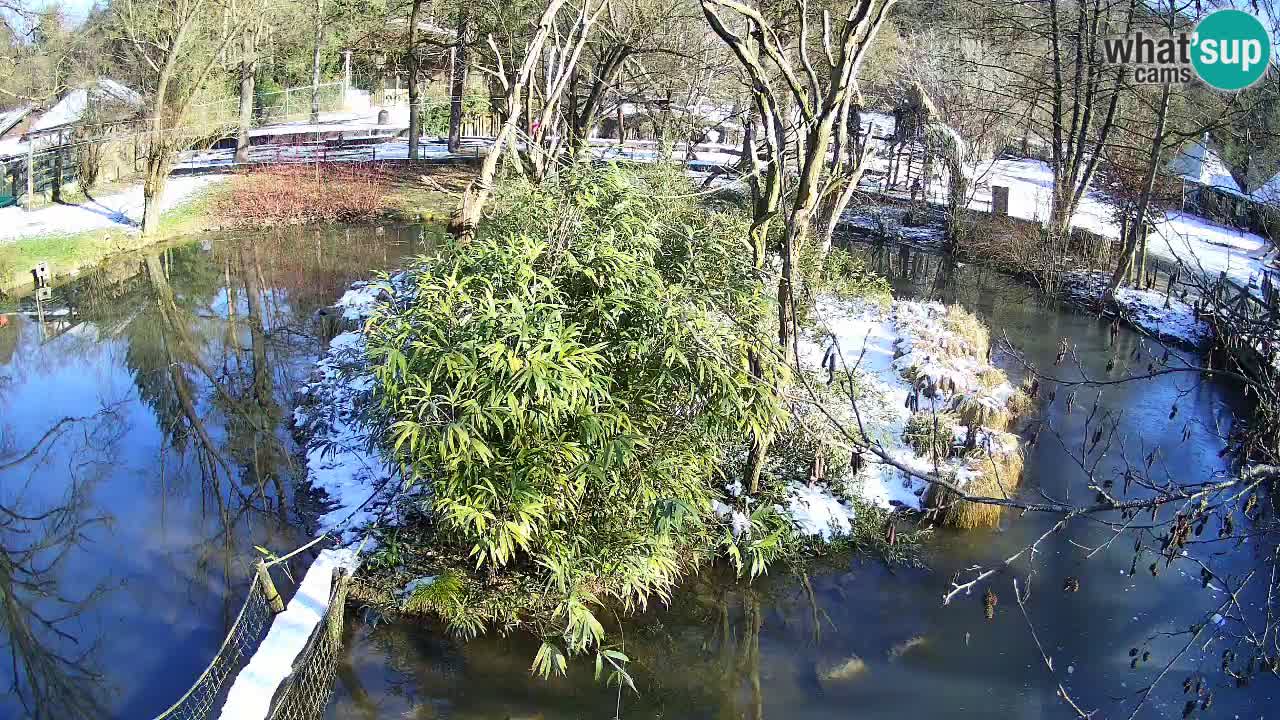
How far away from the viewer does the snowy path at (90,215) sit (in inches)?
654

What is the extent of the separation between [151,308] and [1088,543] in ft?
42.5

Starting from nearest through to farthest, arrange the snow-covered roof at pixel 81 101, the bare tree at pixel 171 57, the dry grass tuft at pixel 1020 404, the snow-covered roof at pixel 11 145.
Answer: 1. the dry grass tuft at pixel 1020 404
2. the bare tree at pixel 171 57
3. the snow-covered roof at pixel 81 101
4. the snow-covered roof at pixel 11 145

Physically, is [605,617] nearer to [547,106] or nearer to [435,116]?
[547,106]

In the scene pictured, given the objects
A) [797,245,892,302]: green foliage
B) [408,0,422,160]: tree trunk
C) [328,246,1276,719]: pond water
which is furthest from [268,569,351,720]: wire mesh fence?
[408,0,422,160]: tree trunk

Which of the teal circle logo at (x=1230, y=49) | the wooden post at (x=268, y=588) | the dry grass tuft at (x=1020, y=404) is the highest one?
the teal circle logo at (x=1230, y=49)

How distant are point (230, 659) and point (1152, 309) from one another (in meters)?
14.0

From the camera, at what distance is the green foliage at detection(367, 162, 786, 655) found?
613 cm

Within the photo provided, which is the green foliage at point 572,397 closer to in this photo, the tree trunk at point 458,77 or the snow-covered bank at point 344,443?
the snow-covered bank at point 344,443

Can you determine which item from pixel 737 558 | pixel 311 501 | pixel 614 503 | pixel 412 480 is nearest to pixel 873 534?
pixel 737 558

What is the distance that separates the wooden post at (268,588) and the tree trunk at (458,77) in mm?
17719

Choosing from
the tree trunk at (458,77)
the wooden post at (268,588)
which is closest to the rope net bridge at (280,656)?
the wooden post at (268,588)

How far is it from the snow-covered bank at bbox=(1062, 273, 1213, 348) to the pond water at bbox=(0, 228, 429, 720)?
1083 centimetres

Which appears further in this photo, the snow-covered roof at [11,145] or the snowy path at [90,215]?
the snow-covered roof at [11,145]

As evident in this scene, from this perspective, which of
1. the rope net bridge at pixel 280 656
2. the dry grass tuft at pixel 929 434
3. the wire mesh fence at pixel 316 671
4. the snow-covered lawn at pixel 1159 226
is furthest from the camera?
the snow-covered lawn at pixel 1159 226
